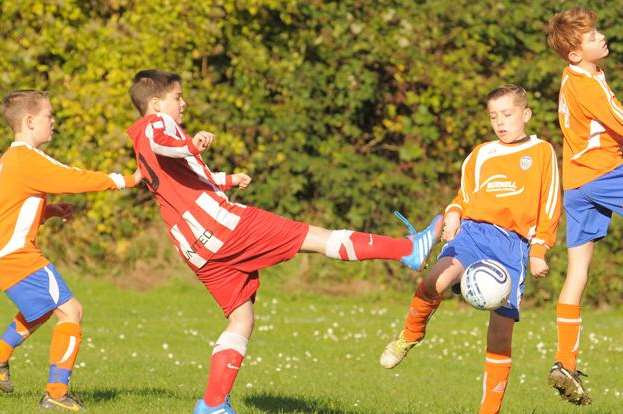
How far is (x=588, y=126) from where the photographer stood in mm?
7898

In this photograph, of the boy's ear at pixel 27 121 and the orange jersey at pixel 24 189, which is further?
the boy's ear at pixel 27 121

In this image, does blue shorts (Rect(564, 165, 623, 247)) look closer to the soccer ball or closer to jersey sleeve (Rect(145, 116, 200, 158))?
the soccer ball

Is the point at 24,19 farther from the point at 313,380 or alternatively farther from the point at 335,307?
the point at 313,380

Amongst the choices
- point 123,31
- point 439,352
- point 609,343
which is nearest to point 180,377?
point 439,352

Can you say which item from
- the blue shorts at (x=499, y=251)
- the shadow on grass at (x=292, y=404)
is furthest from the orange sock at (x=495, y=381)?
the shadow on grass at (x=292, y=404)

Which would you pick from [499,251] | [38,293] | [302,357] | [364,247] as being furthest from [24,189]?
[302,357]

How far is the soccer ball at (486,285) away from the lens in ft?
21.8

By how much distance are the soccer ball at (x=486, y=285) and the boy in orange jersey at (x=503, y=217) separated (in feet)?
0.79

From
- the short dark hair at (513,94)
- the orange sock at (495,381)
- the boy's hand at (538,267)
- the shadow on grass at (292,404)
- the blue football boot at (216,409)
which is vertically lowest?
the shadow on grass at (292,404)

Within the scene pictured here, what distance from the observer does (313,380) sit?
9938 mm

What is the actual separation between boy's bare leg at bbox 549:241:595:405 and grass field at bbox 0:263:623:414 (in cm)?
93

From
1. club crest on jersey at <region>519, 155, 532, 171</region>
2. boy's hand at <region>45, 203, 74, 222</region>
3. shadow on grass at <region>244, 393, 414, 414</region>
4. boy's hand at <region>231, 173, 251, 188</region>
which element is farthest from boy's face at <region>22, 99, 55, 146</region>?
club crest on jersey at <region>519, 155, 532, 171</region>

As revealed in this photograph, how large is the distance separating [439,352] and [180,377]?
9.98ft

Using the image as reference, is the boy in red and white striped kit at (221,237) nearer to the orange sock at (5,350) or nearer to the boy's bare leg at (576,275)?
the boy's bare leg at (576,275)
